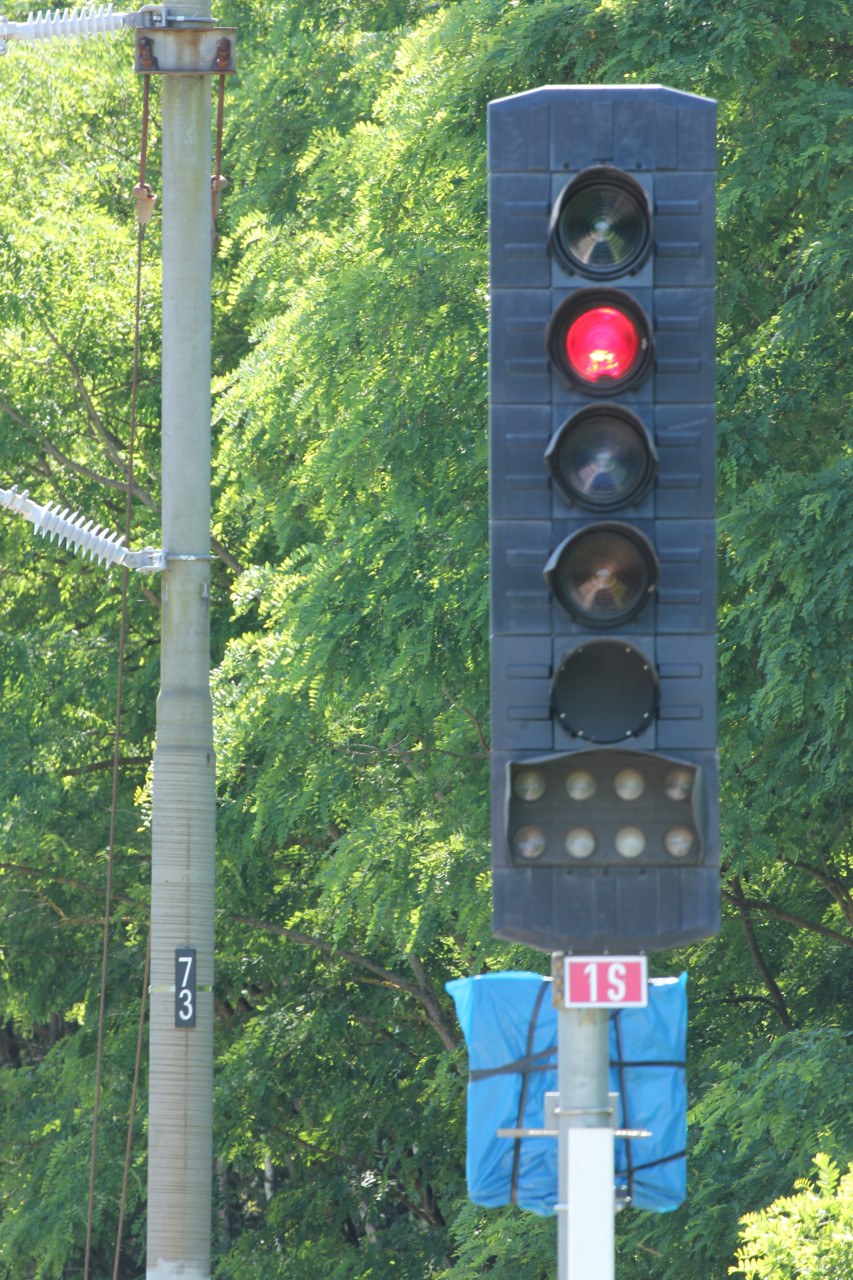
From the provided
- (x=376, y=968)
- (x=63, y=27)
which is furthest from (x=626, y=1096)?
(x=376, y=968)

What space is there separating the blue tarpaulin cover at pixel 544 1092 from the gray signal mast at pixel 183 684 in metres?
1.89

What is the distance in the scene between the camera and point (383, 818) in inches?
476

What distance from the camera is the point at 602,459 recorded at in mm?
3652

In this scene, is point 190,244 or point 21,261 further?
point 21,261

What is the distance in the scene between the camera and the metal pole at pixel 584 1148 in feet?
11.6

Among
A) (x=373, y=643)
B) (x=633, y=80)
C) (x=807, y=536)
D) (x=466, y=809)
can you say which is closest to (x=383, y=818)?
(x=466, y=809)

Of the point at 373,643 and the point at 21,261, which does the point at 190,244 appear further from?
the point at 21,261

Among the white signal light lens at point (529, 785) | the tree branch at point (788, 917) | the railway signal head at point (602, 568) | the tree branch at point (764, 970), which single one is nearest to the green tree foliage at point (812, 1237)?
the railway signal head at point (602, 568)

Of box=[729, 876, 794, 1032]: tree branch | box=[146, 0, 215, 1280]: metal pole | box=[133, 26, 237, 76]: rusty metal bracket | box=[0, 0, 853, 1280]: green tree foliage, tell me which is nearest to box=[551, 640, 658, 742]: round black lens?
box=[146, 0, 215, 1280]: metal pole

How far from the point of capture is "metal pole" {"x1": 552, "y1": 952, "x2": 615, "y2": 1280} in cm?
352

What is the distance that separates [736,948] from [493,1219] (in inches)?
100

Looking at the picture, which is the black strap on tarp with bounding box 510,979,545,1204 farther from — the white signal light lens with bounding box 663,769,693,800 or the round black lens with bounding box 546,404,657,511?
the round black lens with bounding box 546,404,657,511

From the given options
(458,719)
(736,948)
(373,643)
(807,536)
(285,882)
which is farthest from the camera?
(285,882)

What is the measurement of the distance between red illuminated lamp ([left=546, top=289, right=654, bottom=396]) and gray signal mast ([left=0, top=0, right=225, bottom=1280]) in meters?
3.19
